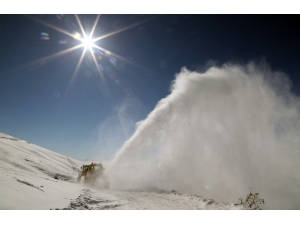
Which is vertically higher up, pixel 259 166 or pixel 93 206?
pixel 259 166

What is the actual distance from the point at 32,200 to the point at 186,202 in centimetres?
875

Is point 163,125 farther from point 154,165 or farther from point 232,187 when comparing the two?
point 232,187

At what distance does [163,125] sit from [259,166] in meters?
12.4

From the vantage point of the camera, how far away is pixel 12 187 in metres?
8.76

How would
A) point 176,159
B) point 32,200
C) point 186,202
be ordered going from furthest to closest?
1. point 176,159
2. point 186,202
3. point 32,200

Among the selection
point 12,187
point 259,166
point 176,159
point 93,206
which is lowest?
point 93,206

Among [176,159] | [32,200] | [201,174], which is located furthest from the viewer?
[176,159]

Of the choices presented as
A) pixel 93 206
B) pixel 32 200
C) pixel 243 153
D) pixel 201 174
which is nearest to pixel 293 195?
pixel 243 153

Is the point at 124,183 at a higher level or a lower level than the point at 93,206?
higher

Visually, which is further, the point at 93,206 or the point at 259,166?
the point at 259,166

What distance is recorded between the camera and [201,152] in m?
21.1

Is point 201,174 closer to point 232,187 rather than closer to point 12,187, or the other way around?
point 232,187

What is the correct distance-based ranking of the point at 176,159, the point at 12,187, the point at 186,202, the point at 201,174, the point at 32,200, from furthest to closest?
the point at 176,159 → the point at 201,174 → the point at 186,202 → the point at 12,187 → the point at 32,200

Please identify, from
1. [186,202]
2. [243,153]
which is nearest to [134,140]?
[186,202]
